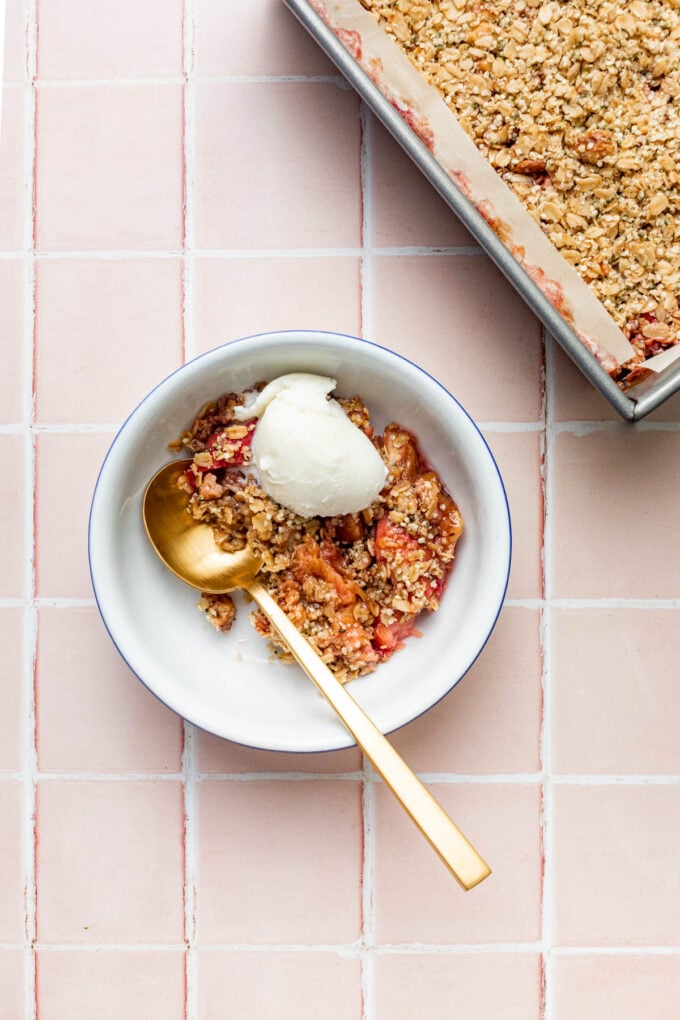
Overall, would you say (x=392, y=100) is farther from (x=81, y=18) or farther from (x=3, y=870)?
(x=3, y=870)

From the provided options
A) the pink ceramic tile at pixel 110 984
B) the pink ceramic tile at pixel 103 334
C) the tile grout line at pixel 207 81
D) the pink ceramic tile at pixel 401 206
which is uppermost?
the tile grout line at pixel 207 81

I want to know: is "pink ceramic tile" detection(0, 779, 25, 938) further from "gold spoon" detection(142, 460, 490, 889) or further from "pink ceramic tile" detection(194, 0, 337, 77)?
"pink ceramic tile" detection(194, 0, 337, 77)

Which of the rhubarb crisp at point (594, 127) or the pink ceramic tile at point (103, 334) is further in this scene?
the pink ceramic tile at point (103, 334)

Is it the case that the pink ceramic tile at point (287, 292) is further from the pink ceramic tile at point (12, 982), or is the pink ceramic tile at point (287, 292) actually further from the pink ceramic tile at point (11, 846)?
the pink ceramic tile at point (12, 982)

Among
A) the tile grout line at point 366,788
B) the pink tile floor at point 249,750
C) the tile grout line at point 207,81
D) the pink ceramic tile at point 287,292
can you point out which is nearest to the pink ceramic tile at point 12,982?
the pink tile floor at point 249,750

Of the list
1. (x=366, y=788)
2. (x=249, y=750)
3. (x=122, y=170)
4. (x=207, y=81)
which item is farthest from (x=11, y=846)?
(x=207, y=81)

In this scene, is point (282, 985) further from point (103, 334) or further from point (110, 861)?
point (103, 334)

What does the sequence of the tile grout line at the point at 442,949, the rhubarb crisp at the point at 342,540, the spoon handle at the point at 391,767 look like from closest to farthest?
the spoon handle at the point at 391,767 → the rhubarb crisp at the point at 342,540 → the tile grout line at the point at 442,949
